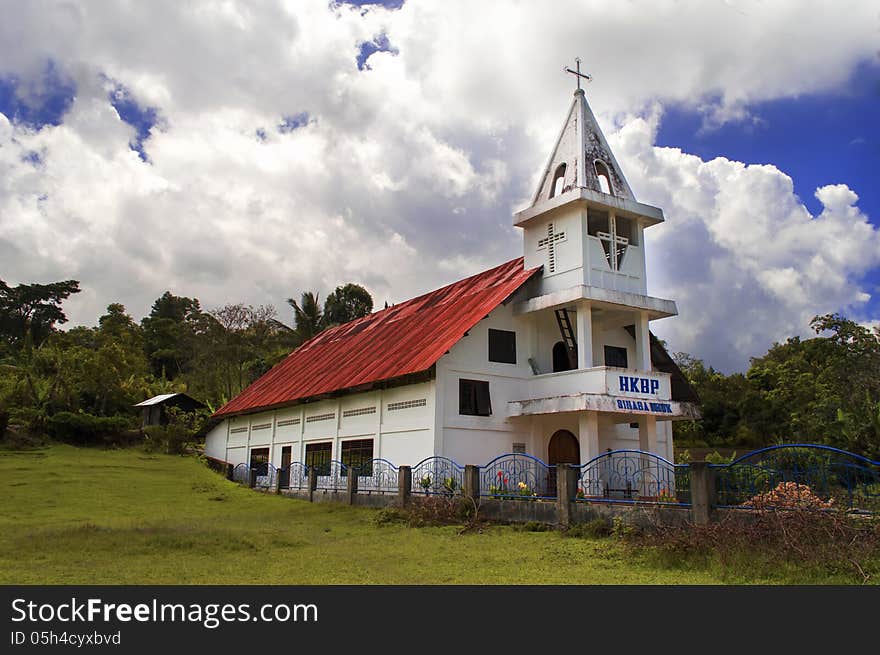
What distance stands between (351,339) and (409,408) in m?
9.36

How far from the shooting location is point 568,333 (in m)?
21.7

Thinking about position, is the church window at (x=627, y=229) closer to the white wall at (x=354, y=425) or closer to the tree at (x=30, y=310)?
the white wall at (x=354, y=425)

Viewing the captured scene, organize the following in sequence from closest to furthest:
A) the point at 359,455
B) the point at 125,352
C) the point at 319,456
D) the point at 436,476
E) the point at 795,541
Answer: the point at 795,541
the point at 436,476
the point at 359,455
the point at 319,456
the point at 125,352

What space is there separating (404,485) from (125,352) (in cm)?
3101

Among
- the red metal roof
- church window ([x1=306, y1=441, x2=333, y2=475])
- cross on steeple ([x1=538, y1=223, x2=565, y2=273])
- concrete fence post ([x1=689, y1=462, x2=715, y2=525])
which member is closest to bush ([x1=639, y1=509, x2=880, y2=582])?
concrete fence post ([x1=689, y1=462, x2=715, y2=525])

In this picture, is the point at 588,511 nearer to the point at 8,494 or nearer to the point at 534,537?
the point at 534,537

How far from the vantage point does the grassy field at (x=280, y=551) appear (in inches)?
359

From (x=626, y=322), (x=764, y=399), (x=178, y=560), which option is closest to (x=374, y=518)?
(x=178, y=560)

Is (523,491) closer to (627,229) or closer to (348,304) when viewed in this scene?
(627,229)

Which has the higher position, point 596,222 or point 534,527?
point 596,222

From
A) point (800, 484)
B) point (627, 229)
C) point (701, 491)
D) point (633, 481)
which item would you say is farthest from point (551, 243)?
point (800, 484)

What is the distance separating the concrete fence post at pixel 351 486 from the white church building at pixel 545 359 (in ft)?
3.36

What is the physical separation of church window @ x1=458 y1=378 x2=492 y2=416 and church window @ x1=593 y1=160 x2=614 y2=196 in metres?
6.82

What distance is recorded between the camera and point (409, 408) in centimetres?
2088
